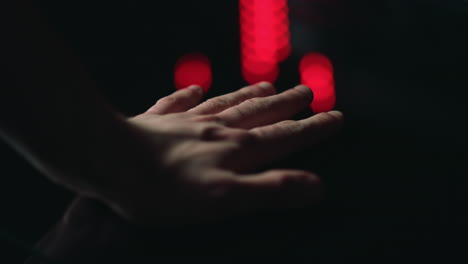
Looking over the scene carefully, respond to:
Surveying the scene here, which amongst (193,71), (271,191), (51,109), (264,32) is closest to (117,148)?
(51,109)

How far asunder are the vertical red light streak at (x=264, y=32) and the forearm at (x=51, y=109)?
0.58m

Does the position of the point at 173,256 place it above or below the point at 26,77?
below

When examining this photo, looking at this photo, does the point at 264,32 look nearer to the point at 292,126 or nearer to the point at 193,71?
the point at 193,71

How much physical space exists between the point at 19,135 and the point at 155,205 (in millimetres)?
169

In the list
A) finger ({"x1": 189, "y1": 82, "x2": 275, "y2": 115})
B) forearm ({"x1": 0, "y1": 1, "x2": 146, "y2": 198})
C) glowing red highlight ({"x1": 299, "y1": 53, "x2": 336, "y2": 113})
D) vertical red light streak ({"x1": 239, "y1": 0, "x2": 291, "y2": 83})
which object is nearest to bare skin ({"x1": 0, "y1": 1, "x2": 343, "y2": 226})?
forearm ({"x1": 0, "y1": 1, "x2": 146, "y2": 198})

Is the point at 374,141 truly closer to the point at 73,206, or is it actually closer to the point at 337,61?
the point at 337,61

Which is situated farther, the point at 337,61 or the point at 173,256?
the point at 337,61

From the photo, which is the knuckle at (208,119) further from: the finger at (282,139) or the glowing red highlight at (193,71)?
the glowing red highlight at (193,71)

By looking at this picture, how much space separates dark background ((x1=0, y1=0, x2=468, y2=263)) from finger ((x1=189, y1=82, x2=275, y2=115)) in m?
0.14

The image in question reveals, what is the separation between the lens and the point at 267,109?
70 centimetres

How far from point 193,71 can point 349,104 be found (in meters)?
0.36

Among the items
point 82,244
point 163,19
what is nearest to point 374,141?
point 82,244

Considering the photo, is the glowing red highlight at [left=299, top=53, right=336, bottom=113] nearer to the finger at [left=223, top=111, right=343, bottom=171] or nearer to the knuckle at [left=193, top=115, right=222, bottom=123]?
the finger at [left=223, top=111, right=343, bottom=171]

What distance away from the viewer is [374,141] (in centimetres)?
74
